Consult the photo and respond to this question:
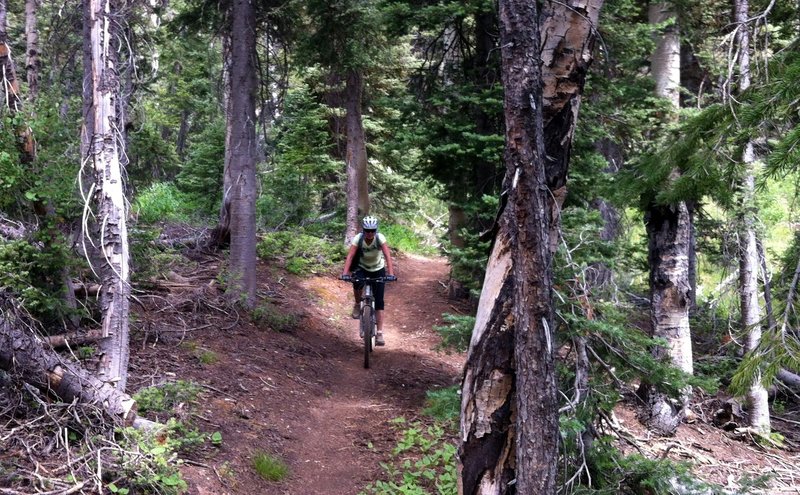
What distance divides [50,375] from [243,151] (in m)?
5.35

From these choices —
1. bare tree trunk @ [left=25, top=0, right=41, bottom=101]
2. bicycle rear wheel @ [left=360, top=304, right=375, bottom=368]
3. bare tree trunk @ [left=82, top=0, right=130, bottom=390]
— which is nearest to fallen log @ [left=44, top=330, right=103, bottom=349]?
bare tree trunk @ [left=82, top=0, right=130, bottom=390]

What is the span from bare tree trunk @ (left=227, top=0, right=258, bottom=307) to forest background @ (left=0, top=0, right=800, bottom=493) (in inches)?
1.5

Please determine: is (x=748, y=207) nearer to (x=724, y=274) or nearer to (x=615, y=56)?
(x=724, y=274)

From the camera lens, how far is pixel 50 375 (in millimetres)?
4691

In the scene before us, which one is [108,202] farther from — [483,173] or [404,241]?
[404,241]

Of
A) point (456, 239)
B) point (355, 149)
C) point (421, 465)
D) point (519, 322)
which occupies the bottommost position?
point (421, 465)

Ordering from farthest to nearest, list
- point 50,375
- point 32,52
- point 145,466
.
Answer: point 32,52 < point 50,375 < point 145,466

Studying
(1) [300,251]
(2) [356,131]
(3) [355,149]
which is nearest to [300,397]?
(1) [300,251]

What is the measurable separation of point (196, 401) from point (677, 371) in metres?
4.52

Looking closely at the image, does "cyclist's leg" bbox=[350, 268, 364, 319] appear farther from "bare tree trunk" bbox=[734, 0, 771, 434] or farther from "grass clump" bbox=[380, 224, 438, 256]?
"grass clump" bbox=[380, 224, 438, 256]

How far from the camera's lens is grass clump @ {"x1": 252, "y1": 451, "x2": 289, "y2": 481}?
533cm

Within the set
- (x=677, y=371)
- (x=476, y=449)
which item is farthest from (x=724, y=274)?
(x=476, y=449)

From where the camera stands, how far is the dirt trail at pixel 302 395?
5543 millimetres

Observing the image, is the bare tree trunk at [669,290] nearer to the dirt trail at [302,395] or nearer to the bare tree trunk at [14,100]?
the dirt trail at [302,395]
